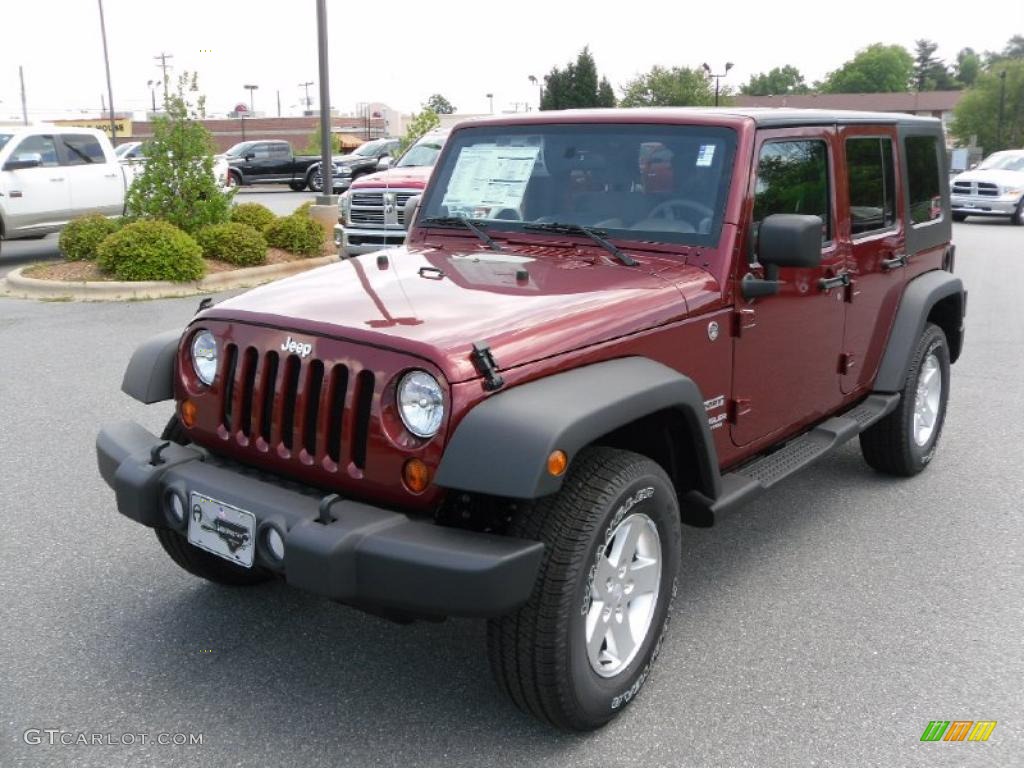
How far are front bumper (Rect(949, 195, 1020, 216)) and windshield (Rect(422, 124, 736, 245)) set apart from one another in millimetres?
22174

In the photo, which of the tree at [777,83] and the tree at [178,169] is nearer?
the tree at [178,169]

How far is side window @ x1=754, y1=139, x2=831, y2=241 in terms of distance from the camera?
13.2ft

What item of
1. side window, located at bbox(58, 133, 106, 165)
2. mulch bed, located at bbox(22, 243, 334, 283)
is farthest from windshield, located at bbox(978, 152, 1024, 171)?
side window, located at bbox(58, 133, 106, 165)

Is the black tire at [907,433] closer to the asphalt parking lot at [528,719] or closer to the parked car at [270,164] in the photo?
the asphalt parking lot at [528,719]

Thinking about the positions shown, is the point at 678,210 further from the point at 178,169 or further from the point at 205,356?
the point at 178,169

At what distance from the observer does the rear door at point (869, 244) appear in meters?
4.70

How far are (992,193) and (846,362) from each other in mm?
21555

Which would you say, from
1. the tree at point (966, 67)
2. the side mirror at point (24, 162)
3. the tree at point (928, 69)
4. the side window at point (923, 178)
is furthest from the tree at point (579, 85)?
the tree at point (966, 67)

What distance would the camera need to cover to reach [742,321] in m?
3.83

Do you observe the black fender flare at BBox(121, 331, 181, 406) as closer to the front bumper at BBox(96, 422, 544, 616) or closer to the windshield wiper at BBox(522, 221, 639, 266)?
the front bumper at BBox(96, 422, 544, 616)

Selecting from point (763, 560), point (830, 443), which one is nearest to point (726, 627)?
point (763, 560)

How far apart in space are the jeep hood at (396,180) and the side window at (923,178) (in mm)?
7854

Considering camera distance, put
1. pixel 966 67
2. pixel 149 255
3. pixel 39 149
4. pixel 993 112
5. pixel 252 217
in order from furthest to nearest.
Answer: pixel 966 67 < pixel 993 112 < pixel 39 149 < pixel 252 217 < pixel 149 255

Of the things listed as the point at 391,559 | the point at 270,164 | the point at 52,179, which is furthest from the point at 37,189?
the point at 270,164
